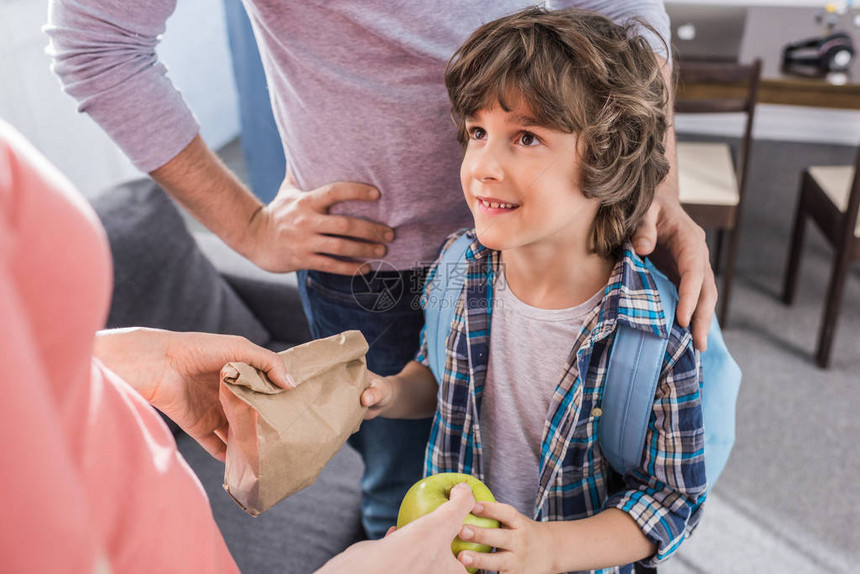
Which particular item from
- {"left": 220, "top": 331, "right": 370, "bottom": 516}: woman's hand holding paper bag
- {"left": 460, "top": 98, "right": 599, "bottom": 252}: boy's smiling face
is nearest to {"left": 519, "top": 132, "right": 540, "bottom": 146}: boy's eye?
{"left": 460, "top": 98, "right": 599, "bottom": 252}: boy's smiling face

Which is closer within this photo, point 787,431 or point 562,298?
point 562,298

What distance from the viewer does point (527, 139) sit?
0.70 m

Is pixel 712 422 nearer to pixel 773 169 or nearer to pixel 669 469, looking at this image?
pixel 669 469

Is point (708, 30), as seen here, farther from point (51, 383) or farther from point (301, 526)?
point (51, 383)

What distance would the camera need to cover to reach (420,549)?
21.3 inches

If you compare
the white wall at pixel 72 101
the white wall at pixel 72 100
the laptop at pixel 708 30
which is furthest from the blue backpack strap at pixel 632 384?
the laptop at pixel 708 30

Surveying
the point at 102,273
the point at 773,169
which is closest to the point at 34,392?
the point at 102,273

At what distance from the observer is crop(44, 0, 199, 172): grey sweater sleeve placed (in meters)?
0.77

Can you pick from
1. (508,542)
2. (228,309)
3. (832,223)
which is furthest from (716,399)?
(832,223)

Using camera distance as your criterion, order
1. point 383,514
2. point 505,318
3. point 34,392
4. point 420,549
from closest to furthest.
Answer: point 34,392 → point 420,549 → point 505,318 → point 383,514

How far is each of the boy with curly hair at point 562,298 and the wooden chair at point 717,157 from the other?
124cm

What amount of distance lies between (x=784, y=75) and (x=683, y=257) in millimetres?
1606

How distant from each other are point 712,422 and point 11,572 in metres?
0.66

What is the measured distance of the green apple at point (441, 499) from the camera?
2.11ft
